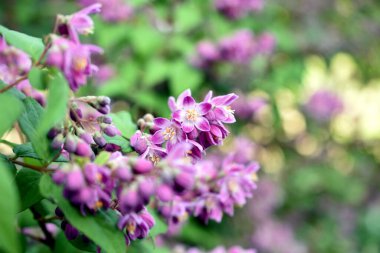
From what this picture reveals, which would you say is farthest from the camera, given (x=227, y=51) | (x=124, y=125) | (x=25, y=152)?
(x=227, y=51)

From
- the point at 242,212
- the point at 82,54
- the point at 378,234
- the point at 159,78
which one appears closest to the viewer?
the point at 82,54

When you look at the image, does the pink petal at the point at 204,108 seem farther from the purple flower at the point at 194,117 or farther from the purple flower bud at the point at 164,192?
the purple flower bud at the point at 164,192

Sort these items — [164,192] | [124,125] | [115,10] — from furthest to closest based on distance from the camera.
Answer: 1. [115,10]
2. [124,125]
3. [164,192]

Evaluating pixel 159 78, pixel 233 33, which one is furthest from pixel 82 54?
pixel 233 33

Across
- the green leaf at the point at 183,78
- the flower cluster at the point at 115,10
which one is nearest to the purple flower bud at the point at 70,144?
the green leaf at the point at 183,78

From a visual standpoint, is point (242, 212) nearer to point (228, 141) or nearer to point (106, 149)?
point (228, 141)

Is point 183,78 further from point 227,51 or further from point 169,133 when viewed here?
point 169,133

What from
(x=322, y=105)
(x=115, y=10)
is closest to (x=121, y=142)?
(x=115, y=10)
